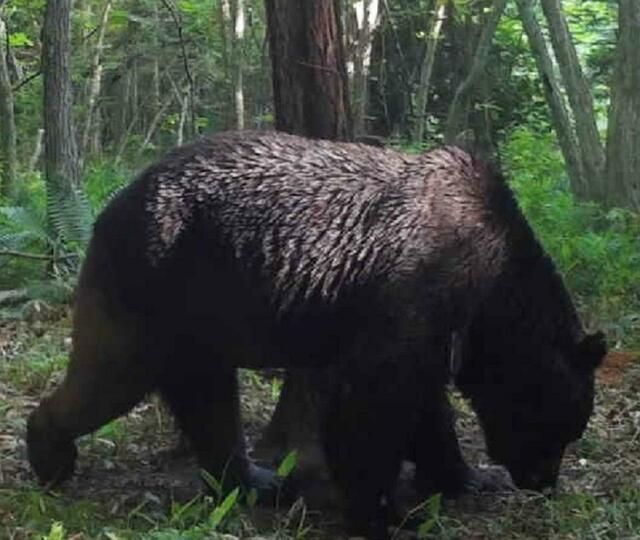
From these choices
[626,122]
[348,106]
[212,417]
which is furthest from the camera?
[626,122]

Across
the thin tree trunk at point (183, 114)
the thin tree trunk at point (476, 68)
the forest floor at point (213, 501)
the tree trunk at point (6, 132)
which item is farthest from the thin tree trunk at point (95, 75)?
the forest floor at point (213, 501)

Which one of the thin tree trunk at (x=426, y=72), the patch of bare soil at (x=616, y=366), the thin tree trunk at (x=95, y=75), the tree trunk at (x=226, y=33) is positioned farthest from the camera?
the thin tree trunk at (x=95, y=75)

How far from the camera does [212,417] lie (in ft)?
19.6

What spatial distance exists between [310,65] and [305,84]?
97 mm

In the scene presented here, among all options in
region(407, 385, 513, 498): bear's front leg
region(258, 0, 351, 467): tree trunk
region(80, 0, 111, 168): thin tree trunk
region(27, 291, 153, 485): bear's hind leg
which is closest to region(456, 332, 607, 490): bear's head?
region(407, 385, 513, 498): bear's front leg

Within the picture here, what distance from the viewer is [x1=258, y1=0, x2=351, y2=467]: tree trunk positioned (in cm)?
657

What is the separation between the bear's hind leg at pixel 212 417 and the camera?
19.3 ft

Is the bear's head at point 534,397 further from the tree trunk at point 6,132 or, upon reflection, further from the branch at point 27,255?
the tree trunk at point 6,132

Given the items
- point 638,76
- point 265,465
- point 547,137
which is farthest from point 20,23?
point 265,465

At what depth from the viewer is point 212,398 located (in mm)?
5945

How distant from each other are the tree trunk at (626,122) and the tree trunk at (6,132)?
570 cm

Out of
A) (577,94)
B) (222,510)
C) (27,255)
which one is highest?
(577,94)

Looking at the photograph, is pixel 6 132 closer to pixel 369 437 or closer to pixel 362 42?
pixel 362 42

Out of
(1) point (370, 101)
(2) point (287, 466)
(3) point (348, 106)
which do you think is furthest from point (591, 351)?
(1) point (370, 101)
